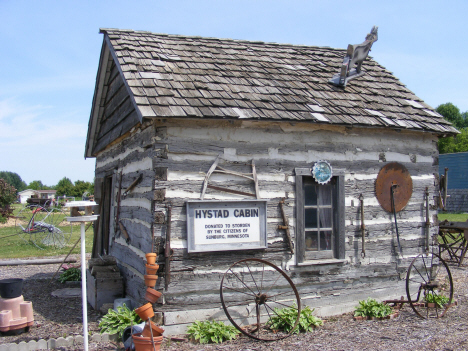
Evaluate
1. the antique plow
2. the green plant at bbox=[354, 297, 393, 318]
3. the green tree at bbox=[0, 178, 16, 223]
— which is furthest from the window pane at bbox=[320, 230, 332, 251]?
the green tree at bbox=[0, 178, 16, 223]

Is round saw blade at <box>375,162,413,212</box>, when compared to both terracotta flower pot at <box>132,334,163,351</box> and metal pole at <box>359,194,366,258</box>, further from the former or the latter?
terracotta flower pot at <box>132,334,163,351</box>

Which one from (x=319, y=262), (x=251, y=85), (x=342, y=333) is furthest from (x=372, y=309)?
(x=251, y=85)

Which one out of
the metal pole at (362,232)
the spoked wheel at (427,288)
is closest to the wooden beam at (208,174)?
the metal pole at (362,232)

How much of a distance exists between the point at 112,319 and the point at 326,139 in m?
4.16

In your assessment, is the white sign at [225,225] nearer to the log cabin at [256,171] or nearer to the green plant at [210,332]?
the log cabin at [256,171]

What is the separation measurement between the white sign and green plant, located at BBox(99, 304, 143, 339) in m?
1.19

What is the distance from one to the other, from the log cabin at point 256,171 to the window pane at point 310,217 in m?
0.02

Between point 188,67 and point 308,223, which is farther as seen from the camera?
point 188,67

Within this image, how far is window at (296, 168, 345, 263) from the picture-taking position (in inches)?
268

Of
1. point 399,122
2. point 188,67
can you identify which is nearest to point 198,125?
point 188,67

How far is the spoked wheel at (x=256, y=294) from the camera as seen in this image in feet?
20.2

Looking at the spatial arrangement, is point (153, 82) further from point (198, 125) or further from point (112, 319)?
point (112, 319)

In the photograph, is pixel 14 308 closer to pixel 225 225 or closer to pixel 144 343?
pixel 144 343

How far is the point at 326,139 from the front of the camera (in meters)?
7.01
